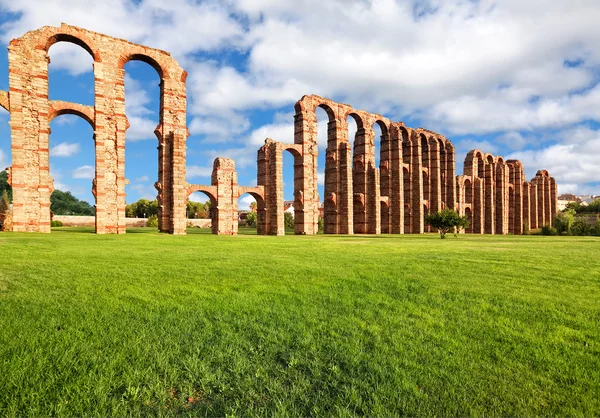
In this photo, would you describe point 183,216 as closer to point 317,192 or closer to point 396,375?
point 317,192

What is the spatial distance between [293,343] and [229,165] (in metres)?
27.4

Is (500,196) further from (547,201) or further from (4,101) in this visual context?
(4,101)

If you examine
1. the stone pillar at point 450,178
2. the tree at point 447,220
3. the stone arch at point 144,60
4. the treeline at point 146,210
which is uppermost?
the stone arch at point 144,60

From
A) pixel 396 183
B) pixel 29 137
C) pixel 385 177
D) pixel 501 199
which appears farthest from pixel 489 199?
pixel 29 137

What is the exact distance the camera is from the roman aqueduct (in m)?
22.8

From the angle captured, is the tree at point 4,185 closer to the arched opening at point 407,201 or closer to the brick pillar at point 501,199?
the arched opening at point 407,201

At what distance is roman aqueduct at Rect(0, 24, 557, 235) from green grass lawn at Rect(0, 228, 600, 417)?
703 inches

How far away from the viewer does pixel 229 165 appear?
102ft

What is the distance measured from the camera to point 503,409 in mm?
3572

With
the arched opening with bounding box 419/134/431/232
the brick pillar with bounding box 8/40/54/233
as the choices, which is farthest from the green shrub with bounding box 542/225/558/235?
the brick pillar with bounding box 8/40/54/233

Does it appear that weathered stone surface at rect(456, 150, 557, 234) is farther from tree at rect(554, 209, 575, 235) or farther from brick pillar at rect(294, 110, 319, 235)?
brick pillar at rect(294, 110, 319, 235)

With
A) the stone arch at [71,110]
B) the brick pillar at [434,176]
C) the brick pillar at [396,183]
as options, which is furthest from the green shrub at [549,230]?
the stone arch at [71,110]

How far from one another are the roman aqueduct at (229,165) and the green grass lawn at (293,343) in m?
17.8

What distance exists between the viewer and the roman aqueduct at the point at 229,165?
898 inches
